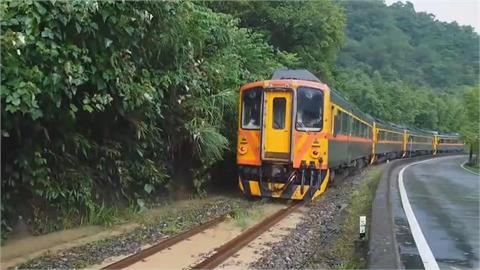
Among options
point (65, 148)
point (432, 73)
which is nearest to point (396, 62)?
point (432, 73)

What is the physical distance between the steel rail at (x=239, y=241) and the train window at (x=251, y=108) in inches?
87.4

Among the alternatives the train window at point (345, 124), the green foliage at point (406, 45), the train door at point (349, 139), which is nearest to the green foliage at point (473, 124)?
the green foliage at point (406, 45)

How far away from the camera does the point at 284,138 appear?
41.0 ft

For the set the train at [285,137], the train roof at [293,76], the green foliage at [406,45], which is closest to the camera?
the train at [285,137]

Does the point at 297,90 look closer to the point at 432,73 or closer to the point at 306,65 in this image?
the point at 306,65

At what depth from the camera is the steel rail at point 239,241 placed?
696 centimetres

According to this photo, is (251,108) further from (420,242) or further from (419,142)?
(419,142)

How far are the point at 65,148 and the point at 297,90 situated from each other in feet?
19.0

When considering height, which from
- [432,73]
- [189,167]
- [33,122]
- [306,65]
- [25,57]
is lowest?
[189,167]

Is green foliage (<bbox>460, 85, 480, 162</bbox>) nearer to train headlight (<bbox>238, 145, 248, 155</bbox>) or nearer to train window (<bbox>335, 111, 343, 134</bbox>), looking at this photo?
train window (<bbox>335, 111, 343, 134</bbox>)

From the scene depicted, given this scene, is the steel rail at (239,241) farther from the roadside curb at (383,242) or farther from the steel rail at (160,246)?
the roadside curb at (383,242)

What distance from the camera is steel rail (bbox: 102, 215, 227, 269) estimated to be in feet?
21.7

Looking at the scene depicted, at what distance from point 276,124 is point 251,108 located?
2.30 ft

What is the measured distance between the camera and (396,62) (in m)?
85.1
